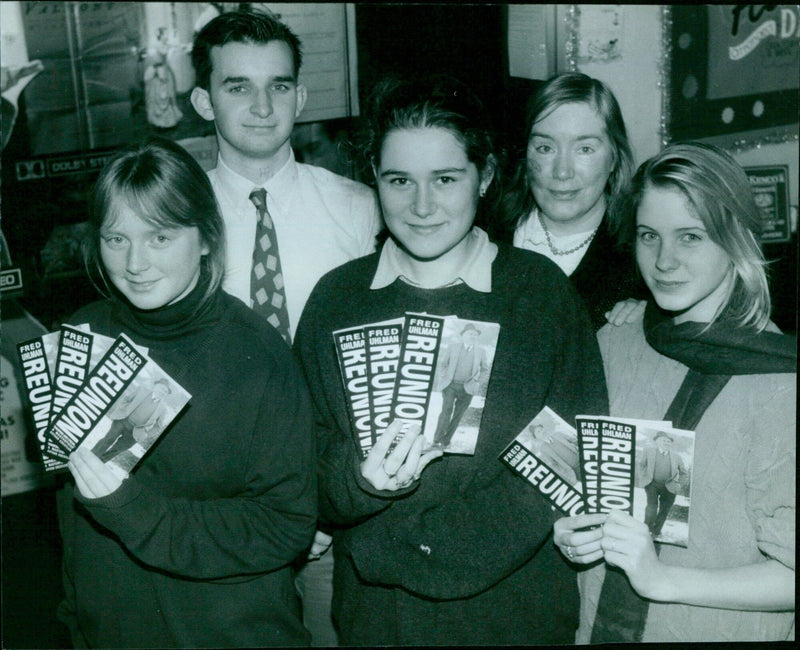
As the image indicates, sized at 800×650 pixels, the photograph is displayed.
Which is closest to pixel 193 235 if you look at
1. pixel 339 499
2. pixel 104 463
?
pixel 104 463

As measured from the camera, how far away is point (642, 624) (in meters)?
1.97

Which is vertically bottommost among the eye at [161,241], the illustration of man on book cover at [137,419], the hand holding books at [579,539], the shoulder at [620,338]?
the hand holding books at [579,539]

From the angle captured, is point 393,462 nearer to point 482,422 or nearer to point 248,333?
point 482,422

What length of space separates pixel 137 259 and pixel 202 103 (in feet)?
1.72

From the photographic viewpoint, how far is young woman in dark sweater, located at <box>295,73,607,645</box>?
184cm

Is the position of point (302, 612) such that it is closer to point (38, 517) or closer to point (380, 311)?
point (38, 517)

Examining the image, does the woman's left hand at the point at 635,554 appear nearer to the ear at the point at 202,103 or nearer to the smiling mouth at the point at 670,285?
the smiling mouth at the point at 670,285

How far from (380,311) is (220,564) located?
2.27 ft

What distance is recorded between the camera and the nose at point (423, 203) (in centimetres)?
187

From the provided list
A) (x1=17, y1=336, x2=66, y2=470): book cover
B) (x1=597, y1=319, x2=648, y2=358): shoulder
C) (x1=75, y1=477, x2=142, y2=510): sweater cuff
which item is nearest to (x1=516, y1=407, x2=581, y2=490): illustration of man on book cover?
(x1=597, y1=319, x2=648, y2=358): shoulder

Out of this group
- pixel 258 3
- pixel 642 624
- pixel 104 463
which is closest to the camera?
pixel 104 463

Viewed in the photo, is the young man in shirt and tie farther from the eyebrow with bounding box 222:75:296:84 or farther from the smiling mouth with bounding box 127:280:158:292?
the smiling mouth with bounding box 127:280:158:292

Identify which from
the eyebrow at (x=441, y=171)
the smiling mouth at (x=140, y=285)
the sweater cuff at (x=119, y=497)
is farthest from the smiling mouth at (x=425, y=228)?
the sweater cuff at (x=119, y=497)

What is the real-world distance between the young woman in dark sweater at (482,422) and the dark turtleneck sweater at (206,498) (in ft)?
0.41
